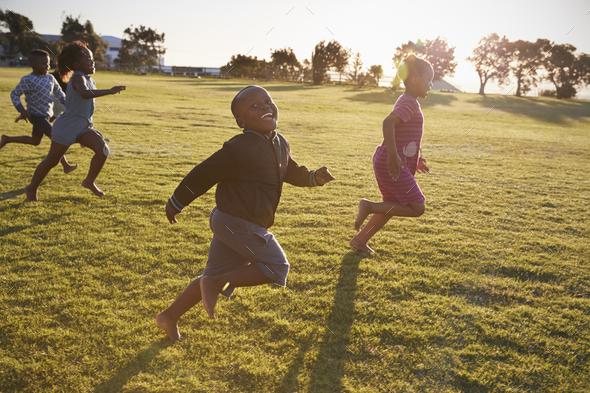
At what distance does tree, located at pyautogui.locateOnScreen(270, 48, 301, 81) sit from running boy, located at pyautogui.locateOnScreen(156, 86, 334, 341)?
163 feet

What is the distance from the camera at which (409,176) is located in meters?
3.45

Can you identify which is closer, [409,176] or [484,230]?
[409,176]

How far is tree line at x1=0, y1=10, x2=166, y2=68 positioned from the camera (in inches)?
2194

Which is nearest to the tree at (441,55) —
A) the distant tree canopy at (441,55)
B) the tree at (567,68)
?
the distant tree canopy at (441,55)

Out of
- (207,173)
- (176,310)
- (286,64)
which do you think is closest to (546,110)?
(286,64)

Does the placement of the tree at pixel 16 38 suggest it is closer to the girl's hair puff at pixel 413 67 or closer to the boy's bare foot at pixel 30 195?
the boy's bare foot at pixel 30 195

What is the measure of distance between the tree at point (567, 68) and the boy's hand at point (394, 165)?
5565 cm

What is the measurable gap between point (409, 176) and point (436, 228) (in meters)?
1.52

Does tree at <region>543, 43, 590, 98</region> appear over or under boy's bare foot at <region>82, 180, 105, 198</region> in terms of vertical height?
over

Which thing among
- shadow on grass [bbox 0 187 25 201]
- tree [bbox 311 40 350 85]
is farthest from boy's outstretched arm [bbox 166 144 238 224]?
tree [bbox 311 40 350 85]

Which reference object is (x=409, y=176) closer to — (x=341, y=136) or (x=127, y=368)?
(x=127, y=368)

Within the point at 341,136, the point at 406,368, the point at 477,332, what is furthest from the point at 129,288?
the point at 341,136

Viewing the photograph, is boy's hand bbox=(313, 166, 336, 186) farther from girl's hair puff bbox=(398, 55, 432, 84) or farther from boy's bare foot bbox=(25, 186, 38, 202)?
boy's bare foot bbox=(25, 186, 38, 202)

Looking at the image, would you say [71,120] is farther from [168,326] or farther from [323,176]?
[323,176]
